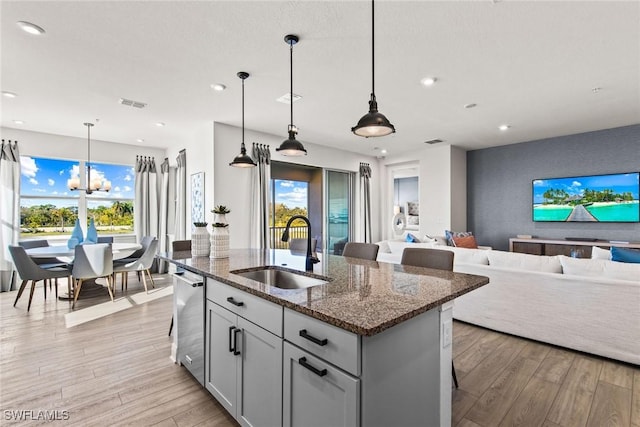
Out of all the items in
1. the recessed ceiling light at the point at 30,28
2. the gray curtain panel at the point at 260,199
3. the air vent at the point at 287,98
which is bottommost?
the gray curtain panel at the point at 260,199

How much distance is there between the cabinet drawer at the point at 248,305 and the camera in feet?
4.95

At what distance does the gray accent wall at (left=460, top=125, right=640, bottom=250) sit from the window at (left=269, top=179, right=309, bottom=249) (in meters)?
3.86

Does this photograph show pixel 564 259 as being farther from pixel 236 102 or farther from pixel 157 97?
pixel 157 97

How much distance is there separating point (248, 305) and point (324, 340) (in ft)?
2.05

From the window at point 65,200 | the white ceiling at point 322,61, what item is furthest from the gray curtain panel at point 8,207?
the white ceiling at point 322,61

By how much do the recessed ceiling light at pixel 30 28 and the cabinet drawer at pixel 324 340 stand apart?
2977 millimetres

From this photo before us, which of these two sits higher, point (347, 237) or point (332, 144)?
point (332, 144)

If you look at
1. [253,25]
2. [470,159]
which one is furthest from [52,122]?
[470,159]

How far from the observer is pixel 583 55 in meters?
2.90

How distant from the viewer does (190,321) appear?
7.66 ft

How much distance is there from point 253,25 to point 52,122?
4460 mm

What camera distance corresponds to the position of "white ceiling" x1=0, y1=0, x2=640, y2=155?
2.30 metres

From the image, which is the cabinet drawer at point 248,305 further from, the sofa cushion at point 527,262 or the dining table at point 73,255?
the dining table at point 73,255

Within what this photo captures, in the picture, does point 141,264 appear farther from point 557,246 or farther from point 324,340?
point 557,246
